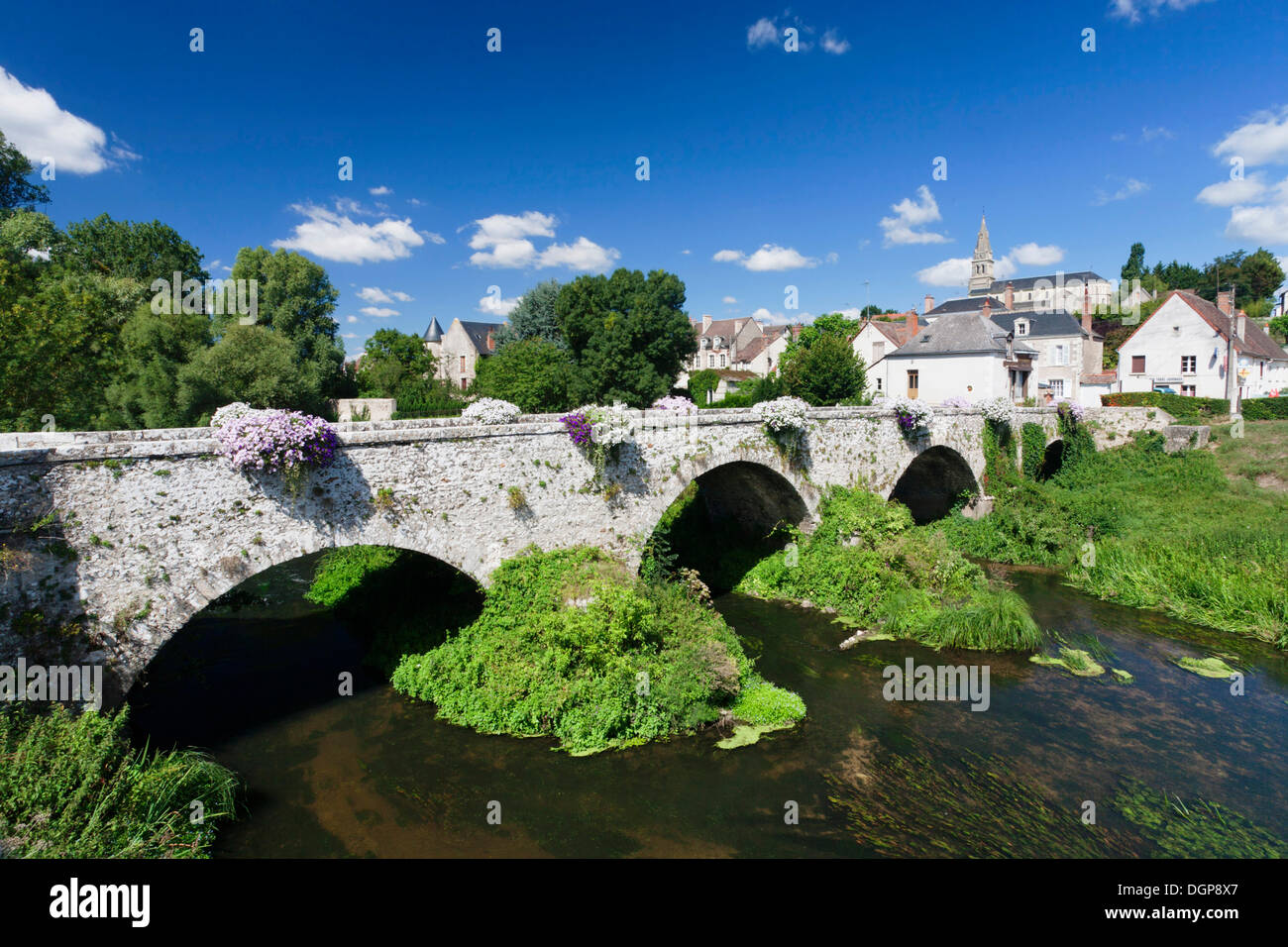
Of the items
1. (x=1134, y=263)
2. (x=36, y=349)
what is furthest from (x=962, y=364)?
(x=1134, y=263)

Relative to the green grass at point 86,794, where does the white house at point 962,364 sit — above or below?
above

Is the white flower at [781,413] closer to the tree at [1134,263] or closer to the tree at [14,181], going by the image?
the tree at [14,181]

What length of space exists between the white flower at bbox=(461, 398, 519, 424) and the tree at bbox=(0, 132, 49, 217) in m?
28.0

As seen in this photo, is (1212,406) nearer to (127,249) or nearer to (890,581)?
(890,581)

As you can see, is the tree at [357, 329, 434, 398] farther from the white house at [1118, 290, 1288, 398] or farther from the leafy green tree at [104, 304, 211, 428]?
the white house at [1118, 290, 1288, 398]

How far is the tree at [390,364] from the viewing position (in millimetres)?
45656

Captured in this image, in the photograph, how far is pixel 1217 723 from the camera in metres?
11.7

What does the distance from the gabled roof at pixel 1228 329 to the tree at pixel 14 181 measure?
58888 mm

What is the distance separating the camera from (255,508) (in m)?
9.64

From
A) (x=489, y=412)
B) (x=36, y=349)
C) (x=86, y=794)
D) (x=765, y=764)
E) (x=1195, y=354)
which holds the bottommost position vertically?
(x=765, y=764)

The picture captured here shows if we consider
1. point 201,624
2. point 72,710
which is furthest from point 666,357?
point 72,710

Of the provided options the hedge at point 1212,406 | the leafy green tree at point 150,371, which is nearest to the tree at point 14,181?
the leafy green tree at point 150,371

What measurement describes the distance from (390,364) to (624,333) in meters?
18.5
